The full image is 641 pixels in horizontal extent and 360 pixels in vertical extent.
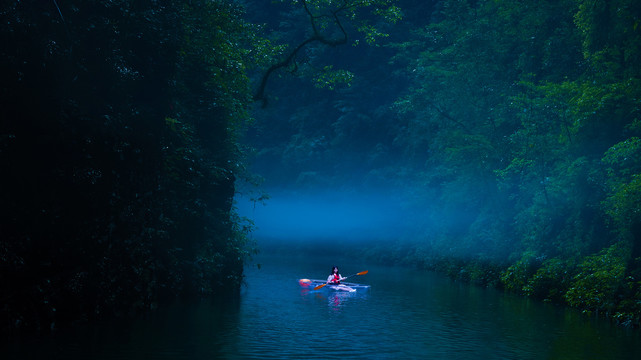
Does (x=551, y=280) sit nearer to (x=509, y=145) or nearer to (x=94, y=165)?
(x=509, y=145)

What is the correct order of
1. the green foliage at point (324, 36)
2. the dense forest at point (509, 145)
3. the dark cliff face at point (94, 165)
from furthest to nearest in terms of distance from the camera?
1. the green foliage at point (324, 36)
2. the dense forest at point (509, 145)
3. the dark cliff face at point (94, 165)

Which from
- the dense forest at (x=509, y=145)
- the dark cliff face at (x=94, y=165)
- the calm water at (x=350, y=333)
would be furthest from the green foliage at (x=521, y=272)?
the dark cliff face at (x=94, y=165)

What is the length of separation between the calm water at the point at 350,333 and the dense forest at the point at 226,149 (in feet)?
3.71

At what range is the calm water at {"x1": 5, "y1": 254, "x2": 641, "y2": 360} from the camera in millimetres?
13117

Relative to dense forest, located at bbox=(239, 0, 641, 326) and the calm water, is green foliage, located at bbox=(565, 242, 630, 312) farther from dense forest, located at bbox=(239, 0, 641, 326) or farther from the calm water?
the calm water

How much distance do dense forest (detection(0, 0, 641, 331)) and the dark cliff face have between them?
46 mm

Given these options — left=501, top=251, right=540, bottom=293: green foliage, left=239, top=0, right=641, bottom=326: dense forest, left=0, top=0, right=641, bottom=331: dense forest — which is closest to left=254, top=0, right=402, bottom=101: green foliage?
left=0, top=0, right=641, bottom=331: dense forest

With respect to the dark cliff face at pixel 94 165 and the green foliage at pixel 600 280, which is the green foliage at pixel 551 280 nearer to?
the green foliage at pixel 600 280

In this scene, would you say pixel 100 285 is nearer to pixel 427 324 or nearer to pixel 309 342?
pixel 309 342

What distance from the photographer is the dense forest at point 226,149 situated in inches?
528

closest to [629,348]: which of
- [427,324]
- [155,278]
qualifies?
[427,324]

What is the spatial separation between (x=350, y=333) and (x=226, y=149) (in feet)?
35.4

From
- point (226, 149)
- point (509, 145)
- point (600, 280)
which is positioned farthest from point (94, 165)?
point (509, 145)

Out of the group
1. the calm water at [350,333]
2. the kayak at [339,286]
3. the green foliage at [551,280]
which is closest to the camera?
the calm water at [350,333]
